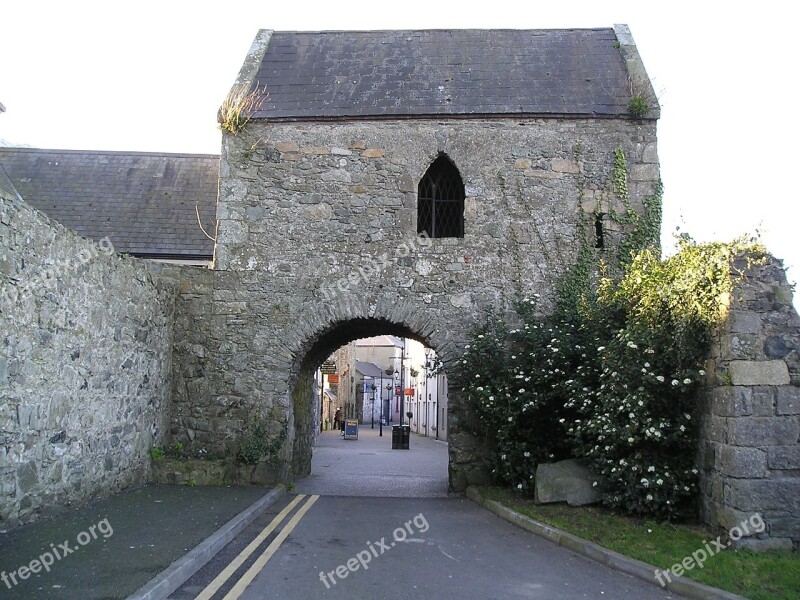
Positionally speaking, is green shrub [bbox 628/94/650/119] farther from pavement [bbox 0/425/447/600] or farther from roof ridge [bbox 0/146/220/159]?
roof ridge [bbox 0/146/220/159]

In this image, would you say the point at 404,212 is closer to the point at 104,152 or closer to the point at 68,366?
the point at 68,366

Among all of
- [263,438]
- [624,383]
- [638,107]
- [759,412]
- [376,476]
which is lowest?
[376,476]

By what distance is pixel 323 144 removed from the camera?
13.4m

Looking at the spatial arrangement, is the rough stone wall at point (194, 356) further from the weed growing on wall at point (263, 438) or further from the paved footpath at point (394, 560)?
the paved footpath at point (394, 560)

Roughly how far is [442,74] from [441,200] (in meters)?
2.73

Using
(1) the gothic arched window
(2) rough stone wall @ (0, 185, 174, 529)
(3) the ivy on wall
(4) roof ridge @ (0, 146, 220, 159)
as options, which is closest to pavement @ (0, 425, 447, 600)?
(2) rough stone wall @ (0, 185, 174, 529)

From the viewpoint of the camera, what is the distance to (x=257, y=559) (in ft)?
23.7

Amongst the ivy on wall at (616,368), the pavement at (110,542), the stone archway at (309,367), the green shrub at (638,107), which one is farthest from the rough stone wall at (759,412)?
the stone archway at (309,367)

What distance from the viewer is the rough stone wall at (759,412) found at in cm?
741

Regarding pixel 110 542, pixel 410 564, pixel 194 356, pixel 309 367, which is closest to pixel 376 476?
pixel 309 367

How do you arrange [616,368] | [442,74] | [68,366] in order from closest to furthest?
1. [68,366]
2. [616,368]
3. [442,74]

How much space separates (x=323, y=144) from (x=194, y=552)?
845cm

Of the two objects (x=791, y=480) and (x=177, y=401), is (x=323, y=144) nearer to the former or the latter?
(x=177, y=401)

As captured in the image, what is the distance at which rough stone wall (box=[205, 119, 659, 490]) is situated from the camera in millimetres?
12844
